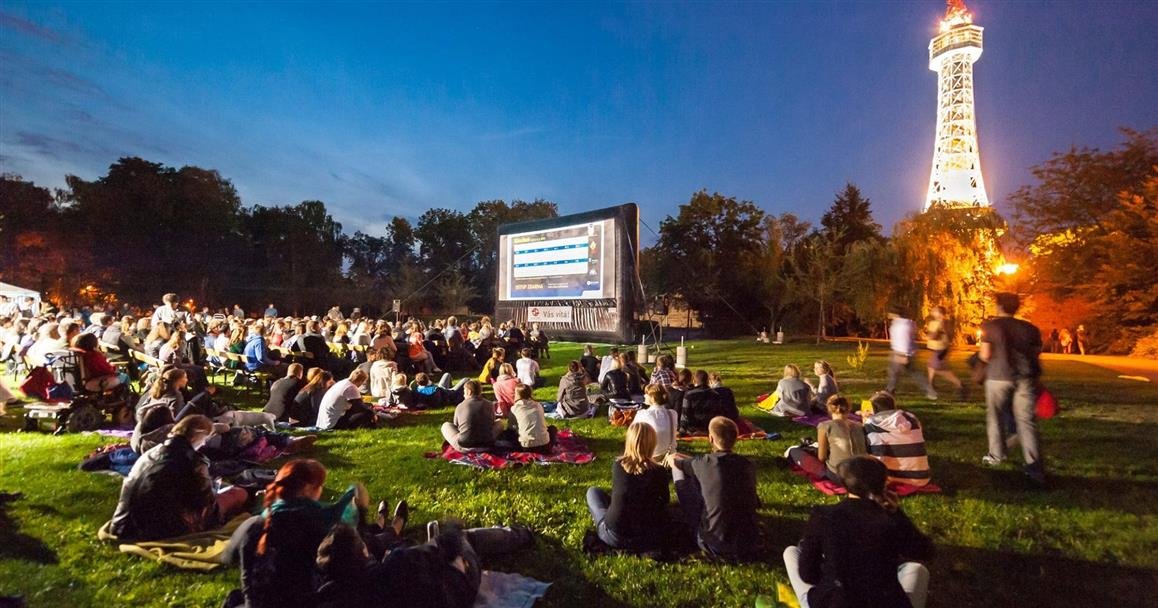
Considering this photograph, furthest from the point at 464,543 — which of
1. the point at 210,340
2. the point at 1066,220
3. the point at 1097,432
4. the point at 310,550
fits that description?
the point at 1066,220

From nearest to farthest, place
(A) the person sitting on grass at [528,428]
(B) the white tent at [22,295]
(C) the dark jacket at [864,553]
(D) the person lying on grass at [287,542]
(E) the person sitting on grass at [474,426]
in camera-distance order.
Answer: (C) the dark jacket at [864,553]
(D) the person lying on grass at [287,542]
(E) the person sitting on grass at [474,426]
(A) the person sitting on grass at [528,428]
(B) the white tent at [22,295]

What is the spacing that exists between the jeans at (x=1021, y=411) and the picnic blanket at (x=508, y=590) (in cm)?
488

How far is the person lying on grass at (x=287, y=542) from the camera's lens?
9.09ft

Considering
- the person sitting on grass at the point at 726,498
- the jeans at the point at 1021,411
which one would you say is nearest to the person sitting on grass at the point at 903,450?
the jeans at the point at 1021,411

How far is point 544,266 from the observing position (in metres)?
17.7

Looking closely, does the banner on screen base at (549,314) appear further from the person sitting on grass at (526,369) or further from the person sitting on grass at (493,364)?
the person sitting on grass at (526,369)

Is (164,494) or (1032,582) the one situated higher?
(164,494)

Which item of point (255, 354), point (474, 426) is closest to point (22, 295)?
point (255, 354)

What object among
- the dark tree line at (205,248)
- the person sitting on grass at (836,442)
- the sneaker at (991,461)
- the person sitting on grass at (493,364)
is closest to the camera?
the person sitting on grass at (836,442)

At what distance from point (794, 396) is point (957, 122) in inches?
2518

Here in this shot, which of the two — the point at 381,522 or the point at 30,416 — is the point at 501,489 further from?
the point at 30,416

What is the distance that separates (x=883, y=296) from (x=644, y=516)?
1012 inches

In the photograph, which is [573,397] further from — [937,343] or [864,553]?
[864,553]

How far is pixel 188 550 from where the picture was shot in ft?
12.6
